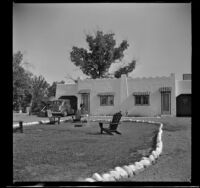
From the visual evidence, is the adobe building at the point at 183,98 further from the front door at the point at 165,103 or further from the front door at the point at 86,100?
the front door at the point at 86,100

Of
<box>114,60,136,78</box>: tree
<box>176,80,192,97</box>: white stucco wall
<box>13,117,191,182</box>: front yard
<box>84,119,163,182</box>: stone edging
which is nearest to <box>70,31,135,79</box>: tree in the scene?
<box>114,60,136,78</box>: tree

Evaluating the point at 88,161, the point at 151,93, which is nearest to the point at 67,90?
the point at 151,93

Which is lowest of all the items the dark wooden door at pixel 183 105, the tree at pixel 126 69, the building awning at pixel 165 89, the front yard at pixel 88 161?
the front yard at pixel 88 161

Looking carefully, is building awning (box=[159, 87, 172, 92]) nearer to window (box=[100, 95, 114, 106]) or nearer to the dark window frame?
the dark window frame

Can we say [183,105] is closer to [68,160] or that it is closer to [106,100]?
[106,100]

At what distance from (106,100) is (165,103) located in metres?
5.63

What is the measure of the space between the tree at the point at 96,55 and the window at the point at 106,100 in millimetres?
7919

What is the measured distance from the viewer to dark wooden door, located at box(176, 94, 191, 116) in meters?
27.4

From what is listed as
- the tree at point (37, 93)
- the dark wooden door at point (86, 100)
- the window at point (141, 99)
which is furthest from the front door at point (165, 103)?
the tree at point (37, 93)

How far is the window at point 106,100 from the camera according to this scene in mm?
29148

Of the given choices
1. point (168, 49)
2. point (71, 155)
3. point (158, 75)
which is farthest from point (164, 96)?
point (71, 155)

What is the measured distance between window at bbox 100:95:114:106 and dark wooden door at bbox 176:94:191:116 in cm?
615
